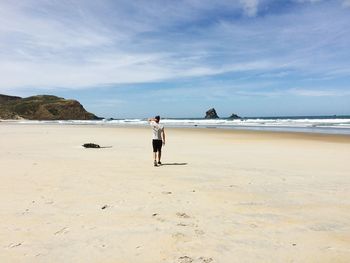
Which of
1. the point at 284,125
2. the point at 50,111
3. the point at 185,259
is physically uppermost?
the point at 50,111

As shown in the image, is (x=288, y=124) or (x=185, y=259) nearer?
(x=185, y=259)

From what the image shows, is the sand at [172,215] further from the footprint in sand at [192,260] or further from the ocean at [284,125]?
the ocean at [284,125]

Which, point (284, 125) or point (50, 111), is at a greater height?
point (50, 111)

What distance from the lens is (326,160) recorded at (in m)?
13.9

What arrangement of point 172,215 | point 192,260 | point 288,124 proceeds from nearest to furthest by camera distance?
point 192,260, point 172,215, point 288,124

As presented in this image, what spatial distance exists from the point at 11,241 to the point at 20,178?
4.92m

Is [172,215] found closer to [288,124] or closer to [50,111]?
[288,124]

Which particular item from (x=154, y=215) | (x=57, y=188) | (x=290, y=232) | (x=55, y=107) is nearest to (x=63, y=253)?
(x=154, y=215)

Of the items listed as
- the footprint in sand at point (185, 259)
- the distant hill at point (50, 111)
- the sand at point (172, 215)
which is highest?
the distant hill at point (50, 111)

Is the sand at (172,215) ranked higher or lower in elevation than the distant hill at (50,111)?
lower

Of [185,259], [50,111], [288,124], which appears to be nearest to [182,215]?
[185,259]

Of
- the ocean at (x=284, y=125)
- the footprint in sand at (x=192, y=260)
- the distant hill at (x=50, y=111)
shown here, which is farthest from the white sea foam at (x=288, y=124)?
the distant hill at (x=50, y=111)

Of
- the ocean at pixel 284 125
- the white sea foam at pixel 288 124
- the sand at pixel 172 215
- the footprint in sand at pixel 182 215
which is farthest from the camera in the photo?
the white sea foam at pixel 288 124

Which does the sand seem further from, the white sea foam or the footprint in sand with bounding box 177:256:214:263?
the white sea foam
